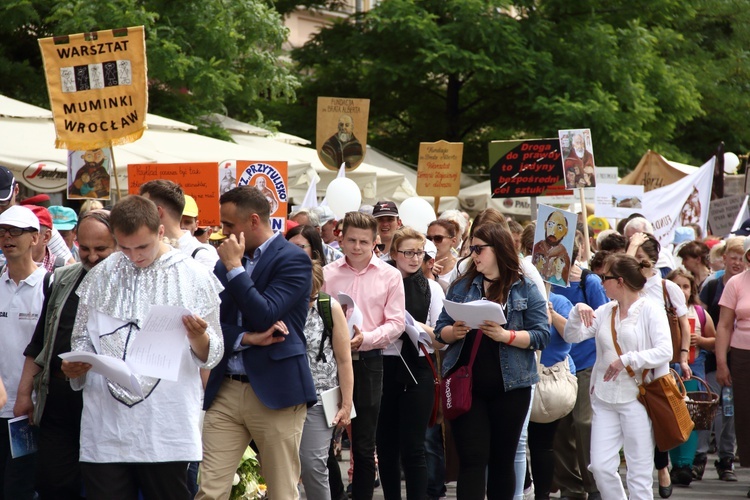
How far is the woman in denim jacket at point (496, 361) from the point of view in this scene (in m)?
6.52

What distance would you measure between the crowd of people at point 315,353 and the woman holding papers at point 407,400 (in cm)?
1

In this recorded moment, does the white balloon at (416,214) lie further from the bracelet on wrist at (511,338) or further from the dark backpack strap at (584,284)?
the bracelet on wrist at (511,338)

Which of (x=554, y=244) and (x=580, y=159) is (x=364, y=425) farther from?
(x=580, y=159)

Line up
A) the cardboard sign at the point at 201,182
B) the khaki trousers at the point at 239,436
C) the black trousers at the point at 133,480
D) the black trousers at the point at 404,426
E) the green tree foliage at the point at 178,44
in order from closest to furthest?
the black trousers at the point at 133,480, the khaki trousers at the point at 239,436, the black trousers at the point at 404,426, the cardboard sign at the point at 201,182, the green tree foliage at the point at 178,44

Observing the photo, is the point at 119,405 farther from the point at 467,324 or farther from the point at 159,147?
the point at 159,147

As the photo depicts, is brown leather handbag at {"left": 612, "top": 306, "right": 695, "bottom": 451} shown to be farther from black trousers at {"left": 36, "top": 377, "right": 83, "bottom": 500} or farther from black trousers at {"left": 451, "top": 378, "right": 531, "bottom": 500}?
black trousers at {"left": 36, "top": 377, "right": 83, "bottom": 500}

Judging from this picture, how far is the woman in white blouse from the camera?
7312mm

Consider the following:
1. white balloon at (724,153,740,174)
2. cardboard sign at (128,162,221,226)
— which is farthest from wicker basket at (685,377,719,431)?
white balloon at (724,153,740,174)

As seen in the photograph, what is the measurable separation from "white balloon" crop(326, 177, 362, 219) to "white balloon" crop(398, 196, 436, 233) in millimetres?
550

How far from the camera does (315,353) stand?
6.52 m

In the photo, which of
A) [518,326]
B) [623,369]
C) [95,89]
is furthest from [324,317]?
[95,89]

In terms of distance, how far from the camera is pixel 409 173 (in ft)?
72.0

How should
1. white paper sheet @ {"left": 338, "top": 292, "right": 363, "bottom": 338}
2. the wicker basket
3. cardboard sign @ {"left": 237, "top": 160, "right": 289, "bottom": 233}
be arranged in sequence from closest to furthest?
white paper sheet @ {"left": 338, "top": 292, "right": 363, "bottom": 338}, the wicker basket, cardboard sign @ {"left": 237, "top": 160, "right": 289, "bottom": 233}

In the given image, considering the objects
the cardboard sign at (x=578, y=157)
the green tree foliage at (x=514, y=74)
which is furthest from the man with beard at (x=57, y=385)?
the green tree foliage at (x=514, y=74)
